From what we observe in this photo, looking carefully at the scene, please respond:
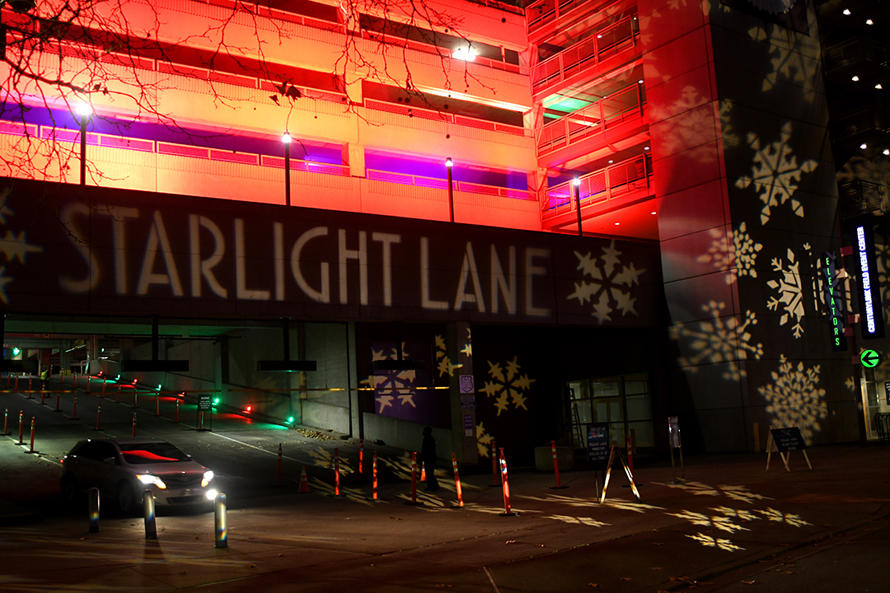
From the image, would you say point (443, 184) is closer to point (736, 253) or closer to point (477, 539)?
point (736, 253)

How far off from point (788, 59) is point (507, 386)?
15.8 meters

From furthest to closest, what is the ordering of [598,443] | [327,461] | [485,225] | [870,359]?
[485,225]
[327,461]
[870,359]
[598,443]

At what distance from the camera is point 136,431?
29.0 meters

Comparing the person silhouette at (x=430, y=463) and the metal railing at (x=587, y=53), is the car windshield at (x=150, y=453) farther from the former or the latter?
the metal railing at (x=587, y=53)

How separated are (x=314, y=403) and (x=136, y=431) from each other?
713 centimetres

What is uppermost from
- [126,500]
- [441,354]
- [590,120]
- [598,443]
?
[590,120]

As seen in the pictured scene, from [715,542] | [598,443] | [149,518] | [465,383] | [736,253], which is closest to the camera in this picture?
[715,542]

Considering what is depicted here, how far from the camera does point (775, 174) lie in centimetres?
2658

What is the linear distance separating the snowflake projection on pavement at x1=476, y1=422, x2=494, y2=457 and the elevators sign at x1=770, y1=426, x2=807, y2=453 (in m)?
13.6

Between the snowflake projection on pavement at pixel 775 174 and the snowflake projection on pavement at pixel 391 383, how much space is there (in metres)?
13.8

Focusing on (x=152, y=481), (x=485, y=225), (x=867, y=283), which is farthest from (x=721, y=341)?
(x=152, y=481)

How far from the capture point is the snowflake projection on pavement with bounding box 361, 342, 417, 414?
3020cm

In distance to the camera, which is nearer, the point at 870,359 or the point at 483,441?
the point at 870,359

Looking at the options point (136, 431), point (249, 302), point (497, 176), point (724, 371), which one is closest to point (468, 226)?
point (249, 302)
